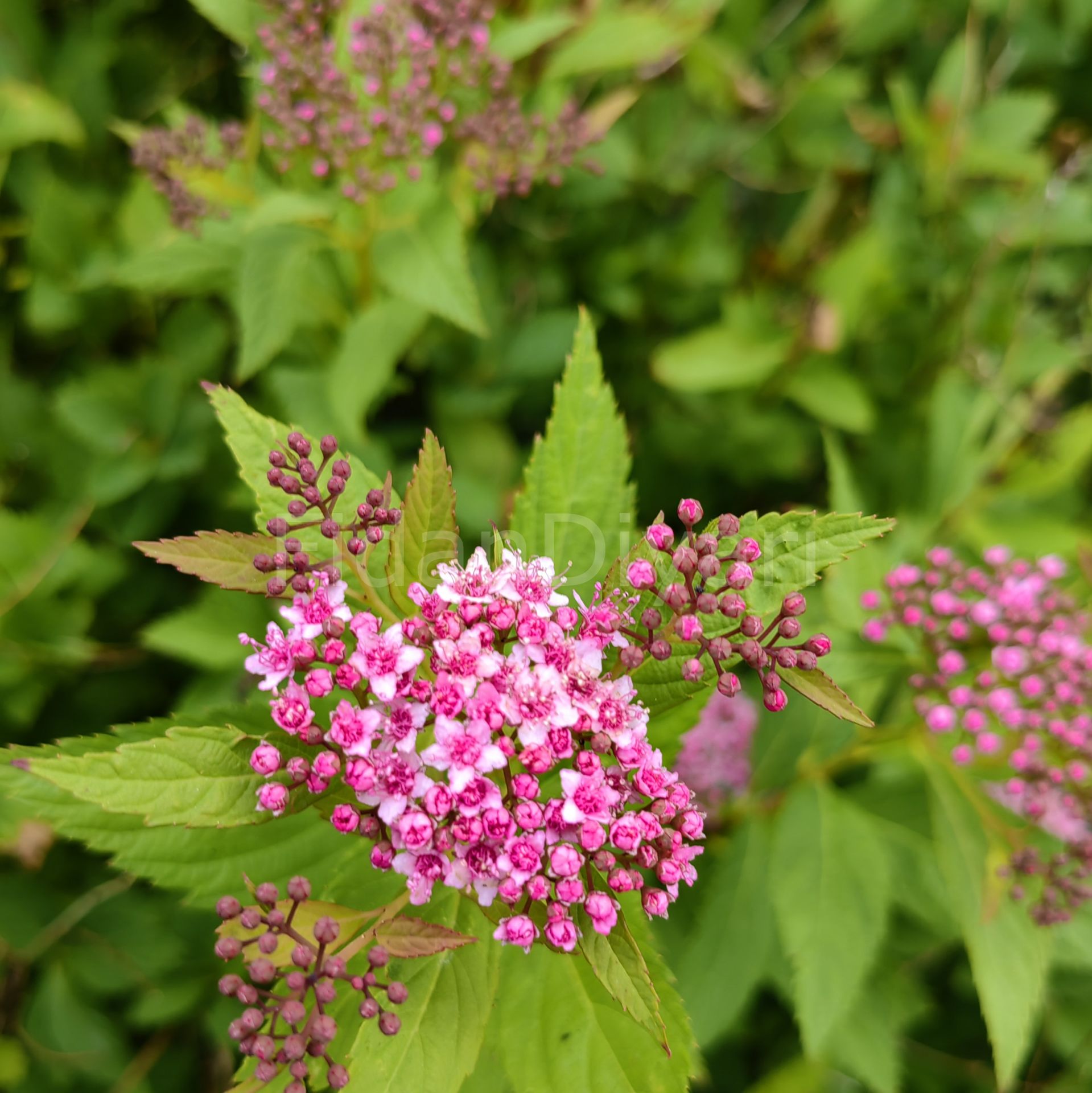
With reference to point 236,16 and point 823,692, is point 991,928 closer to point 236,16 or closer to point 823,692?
point 823,692

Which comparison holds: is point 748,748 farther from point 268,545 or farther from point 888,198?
point 888,198

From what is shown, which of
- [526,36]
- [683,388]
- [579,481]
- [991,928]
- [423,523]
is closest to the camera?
[423,523]

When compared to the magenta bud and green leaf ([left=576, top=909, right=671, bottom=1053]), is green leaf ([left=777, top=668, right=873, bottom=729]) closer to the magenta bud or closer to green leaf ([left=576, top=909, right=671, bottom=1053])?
green leaf ([left=576, top=909, right=671, bottom=1053])

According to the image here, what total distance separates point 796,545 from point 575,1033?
937mm

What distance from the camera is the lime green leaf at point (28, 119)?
9.04 ft

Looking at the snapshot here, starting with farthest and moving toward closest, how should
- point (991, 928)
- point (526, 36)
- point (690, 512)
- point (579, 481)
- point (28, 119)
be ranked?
point (28, 119) < point (526, 36) < point (991, 928) < point (579, 481) < point (690, 512)

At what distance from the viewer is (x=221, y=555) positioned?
1422 mm

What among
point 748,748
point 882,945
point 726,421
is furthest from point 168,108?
point 882,945

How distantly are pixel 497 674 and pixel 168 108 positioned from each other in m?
2.65

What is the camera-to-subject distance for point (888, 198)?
3.41 metres

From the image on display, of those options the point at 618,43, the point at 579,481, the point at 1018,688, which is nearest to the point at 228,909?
the point at 579,481

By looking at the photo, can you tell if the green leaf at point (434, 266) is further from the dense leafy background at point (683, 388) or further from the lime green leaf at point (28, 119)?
the lime green leaf at point (28, 119)

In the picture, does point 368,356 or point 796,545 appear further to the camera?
point 368,356

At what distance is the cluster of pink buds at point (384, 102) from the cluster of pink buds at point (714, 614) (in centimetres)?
130
